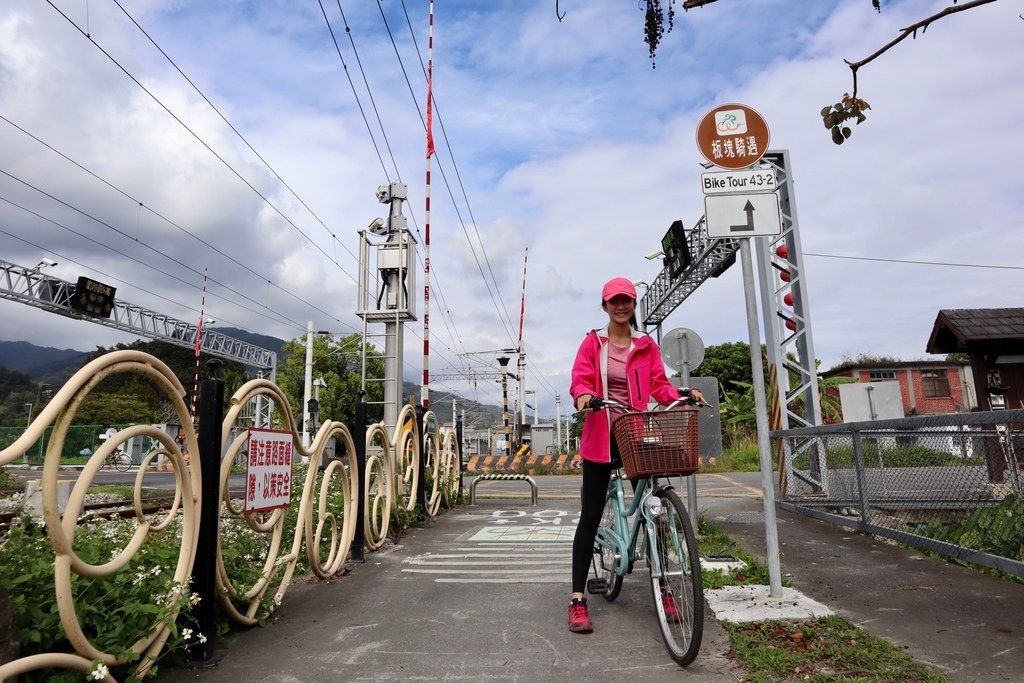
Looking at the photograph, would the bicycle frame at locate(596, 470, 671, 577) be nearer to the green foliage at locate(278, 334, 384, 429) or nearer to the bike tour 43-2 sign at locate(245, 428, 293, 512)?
the bike tour 43-2 sign at locate(245, 428, 293, 512)

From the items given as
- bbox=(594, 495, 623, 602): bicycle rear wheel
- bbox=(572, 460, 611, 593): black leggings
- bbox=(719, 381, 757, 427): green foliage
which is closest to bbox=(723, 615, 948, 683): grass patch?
bbox=(594, 495, 623, 602): bicycle rear wheel

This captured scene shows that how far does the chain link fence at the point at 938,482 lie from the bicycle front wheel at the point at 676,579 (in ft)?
8.98

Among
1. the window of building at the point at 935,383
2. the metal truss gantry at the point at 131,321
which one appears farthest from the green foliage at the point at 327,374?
the window of building at the point at 935,383

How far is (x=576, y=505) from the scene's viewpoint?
34.8ft

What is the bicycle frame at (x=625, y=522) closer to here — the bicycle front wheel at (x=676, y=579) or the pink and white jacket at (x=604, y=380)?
the bicycle front wheel at (x=676, y=579)

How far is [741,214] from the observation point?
434cm

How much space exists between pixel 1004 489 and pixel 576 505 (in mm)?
5964

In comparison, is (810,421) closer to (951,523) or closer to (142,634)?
(951,523)

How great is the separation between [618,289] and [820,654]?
81.9 inches

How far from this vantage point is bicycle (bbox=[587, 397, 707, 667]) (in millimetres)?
2975

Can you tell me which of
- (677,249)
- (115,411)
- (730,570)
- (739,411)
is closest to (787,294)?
(677,249)

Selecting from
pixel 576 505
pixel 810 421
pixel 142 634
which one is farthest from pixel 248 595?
pixel 810 421

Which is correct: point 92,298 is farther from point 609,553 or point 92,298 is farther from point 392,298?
point 609,553

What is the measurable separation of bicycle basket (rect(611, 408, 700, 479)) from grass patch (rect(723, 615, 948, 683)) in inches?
35.4
